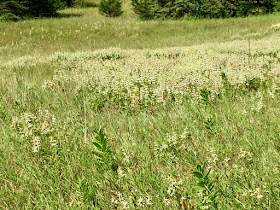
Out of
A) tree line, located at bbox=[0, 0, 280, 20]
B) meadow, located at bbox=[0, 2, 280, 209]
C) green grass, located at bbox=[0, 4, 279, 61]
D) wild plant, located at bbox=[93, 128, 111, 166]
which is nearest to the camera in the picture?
meadow, located at bbox=[0, 2, 280, 209]

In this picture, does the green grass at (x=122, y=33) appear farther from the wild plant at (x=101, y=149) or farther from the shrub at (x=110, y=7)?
the shrub at (x=110, y=7)

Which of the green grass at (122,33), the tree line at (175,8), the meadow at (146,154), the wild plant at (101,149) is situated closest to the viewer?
the meadow at (146,154)

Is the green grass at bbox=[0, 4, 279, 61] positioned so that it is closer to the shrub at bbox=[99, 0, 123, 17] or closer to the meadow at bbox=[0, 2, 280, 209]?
the meadow at bbox=[0, 2, 280, 209]

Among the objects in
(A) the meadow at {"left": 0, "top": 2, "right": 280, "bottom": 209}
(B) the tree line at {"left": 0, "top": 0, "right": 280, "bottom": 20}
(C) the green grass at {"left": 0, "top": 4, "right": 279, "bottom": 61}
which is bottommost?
(A) the meadow at {"left": 0, "top": 2, "right": 280, "bottom": 209}

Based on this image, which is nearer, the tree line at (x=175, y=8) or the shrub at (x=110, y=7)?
the tree line at (x=175, y=8)

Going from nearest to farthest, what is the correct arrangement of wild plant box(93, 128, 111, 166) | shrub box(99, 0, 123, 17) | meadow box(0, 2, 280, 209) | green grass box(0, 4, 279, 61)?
meadow box(0, 2, 280, 209), wild plant box(93, 128, 111, 166), green grass box(0, 4, 279, 61), shrub box(99, 0, 123, 17)

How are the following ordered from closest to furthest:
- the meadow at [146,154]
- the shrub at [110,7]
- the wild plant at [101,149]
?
the meadow at [146,154] → the wild plant at [101,149] → the shrub at [110,7]

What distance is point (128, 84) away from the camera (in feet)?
13.7

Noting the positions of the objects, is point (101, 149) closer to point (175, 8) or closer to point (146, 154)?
point (146, 154)

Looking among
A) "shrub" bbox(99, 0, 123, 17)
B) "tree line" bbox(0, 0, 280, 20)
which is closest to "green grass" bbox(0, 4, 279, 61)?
"tree line" bbox(0, 0, 280, 20)

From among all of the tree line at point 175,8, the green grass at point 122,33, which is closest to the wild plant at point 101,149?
the green grass at point 122,33

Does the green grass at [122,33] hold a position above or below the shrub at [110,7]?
below

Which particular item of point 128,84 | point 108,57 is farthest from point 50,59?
point 128,84

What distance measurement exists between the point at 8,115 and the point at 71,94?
1.26m
